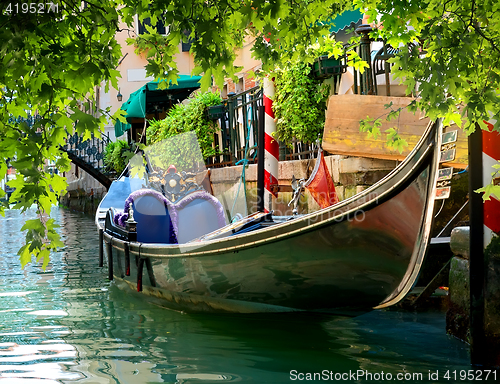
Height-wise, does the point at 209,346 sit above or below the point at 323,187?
below

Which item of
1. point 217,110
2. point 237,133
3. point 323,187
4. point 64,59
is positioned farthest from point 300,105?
point 64,59

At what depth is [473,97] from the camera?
2373mm

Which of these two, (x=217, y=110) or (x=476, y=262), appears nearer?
(x=476, y=262)

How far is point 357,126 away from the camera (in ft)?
16.6

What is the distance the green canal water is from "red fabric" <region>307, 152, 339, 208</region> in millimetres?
1103

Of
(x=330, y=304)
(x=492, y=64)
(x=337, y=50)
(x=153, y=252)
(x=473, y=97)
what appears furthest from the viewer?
(x=153, y=252)

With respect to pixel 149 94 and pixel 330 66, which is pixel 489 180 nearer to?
pixel 330 66

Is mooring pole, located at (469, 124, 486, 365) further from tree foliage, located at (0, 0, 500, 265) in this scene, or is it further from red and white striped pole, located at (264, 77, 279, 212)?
red and white striped pole, located at (264, 77, 279, 212)

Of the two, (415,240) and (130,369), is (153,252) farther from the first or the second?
(415,240)

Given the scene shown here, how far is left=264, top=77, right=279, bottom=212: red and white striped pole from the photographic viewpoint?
19.6 feet

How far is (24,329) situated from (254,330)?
179 cm

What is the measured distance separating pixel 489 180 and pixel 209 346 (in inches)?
79.6

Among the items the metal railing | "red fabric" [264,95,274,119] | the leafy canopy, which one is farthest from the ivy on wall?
the leafy canopy

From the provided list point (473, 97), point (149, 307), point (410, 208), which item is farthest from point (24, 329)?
point (473, 97)
